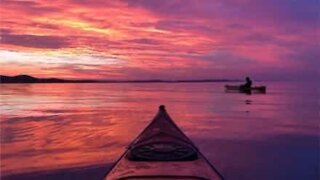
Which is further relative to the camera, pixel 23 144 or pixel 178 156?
pixel 23 144

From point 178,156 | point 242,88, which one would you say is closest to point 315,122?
point 178,156

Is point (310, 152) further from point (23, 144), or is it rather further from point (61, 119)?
point (61, 119)

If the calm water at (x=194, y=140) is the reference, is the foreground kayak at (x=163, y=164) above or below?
above

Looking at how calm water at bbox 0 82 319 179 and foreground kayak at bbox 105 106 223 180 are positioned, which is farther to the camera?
calm water at bbox 0 82 319 179

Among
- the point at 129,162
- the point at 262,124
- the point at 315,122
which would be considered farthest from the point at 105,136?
the point at 315,122

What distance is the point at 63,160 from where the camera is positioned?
1096 centimetres

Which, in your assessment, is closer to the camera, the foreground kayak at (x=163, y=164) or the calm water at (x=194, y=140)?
the foreground kayak at (x=163, y=164)

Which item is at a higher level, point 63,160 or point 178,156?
point 178,156

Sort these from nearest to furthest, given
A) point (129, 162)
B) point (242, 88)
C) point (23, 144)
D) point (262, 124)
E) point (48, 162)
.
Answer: point (129, 162) → point (48, 162) → point (23, 144) → point (262, 124) → point (242, 88)

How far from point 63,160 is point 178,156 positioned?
5.27 m

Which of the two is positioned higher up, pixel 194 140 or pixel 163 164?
pixel 163 164

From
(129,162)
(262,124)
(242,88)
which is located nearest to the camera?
(129,162)

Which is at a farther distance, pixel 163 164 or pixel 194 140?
pixel 194 140

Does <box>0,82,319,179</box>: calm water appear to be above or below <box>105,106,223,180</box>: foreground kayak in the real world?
below
